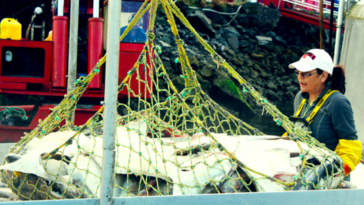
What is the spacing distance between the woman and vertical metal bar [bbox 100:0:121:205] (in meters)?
1.39

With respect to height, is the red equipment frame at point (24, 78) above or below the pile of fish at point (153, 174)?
above

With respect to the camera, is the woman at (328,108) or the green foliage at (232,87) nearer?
the woman at (328,108)

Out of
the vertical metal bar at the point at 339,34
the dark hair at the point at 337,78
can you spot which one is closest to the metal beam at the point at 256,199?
the dark hair at the point at 337,78

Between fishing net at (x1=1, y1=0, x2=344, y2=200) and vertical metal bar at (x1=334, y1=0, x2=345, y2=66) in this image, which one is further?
vertical metal bar at (x1=334, y1=0, x2=345, y2=66)

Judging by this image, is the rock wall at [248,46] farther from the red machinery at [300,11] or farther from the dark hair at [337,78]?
the dark hair at [337,78]

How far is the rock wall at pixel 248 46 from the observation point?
576 inches

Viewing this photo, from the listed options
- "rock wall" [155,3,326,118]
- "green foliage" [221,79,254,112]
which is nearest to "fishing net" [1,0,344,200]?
"green foliage" [221,79,254,112]

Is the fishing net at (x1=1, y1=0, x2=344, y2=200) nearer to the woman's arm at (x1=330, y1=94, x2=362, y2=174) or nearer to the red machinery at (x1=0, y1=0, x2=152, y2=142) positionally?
the woman's arm at (x1=330, y1=94, x2=362, y2=174)

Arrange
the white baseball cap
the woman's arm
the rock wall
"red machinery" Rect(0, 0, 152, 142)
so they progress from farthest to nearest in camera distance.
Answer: the rock wall < "red machinery" Rect(0, 0, 152, 142) < the white baseball cap < the woman's arm

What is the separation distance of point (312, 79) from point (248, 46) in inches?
650

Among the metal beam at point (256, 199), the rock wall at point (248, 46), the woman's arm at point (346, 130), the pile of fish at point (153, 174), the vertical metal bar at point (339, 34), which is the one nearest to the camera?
the metal beam at point (256, 199)

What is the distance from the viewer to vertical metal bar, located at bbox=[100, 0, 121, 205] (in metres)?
1.51

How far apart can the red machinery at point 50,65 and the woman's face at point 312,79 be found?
2.92 m

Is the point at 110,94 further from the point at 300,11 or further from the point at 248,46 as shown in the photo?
the point at 248,46
